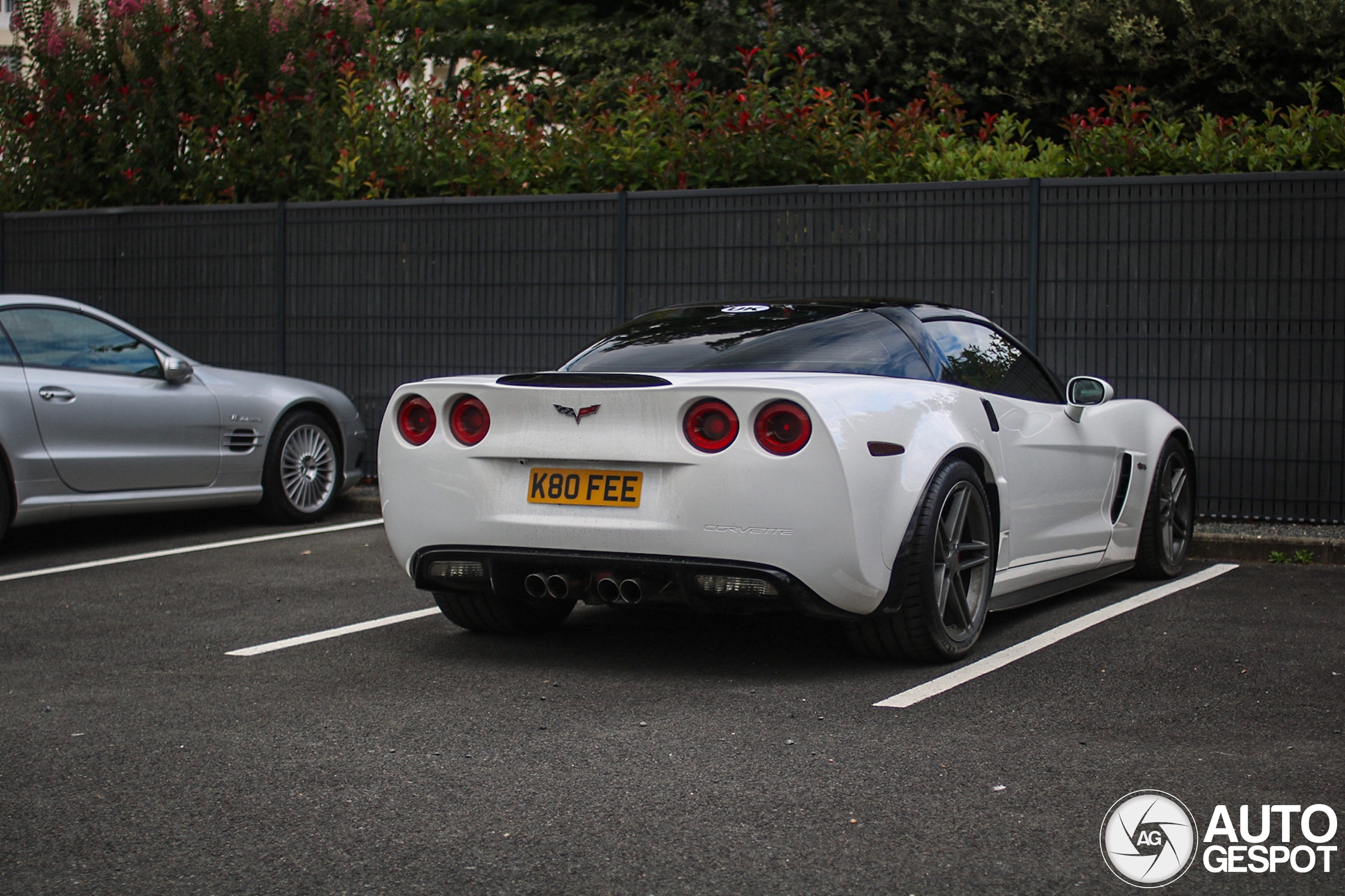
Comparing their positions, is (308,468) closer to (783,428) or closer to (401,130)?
(401,130)

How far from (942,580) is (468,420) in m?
1.69

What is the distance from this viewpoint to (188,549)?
8.19 m

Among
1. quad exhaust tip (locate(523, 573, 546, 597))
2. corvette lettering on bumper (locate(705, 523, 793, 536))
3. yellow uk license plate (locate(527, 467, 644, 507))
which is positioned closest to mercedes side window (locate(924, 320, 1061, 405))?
corvette lettering on bumper (locate(705, 523, 793, 536))

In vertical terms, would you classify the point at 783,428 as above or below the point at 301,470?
above

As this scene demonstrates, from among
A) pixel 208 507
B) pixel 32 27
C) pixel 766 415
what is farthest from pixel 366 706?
pixel 32 27

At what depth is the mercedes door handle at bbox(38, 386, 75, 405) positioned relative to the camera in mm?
7867

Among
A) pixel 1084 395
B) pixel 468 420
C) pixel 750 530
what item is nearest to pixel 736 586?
pixel 750 530

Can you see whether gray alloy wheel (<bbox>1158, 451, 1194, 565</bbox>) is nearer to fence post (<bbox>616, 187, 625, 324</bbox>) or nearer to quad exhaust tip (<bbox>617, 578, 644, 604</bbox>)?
quad exhaust tip (<bbox>617, 578, 644, 604</bbox>)

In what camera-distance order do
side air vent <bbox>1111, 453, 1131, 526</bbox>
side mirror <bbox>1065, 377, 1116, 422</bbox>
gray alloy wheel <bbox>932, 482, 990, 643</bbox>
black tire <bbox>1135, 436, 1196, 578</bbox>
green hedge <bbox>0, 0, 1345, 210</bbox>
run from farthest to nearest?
1. green hedge <bbox>0, 0, 1345, 210</bbox>
2. black tire <bbox>1135, 436, 1196, 578</bbox>
3. side air vent <bbox>1111, 453, 1131, 526</bbox>
4. side mirror <bbox>1065, 377, 1116, 422</bbox>
5. gray alloy wheel <bbox>932, 482, 990, 643</bbox>

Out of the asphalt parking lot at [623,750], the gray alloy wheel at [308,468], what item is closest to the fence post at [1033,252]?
the asphalt parking lot at [623,750]

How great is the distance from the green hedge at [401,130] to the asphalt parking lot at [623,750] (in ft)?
14.3

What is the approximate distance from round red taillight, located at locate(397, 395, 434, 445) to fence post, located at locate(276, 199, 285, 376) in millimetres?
6515

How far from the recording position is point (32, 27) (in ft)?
44.7

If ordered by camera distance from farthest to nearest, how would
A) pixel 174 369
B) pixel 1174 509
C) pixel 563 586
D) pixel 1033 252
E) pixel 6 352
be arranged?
pixel 1033 252
pixel 174 369
pixel 6 352
pixel 1174 509
pixel 563 586
